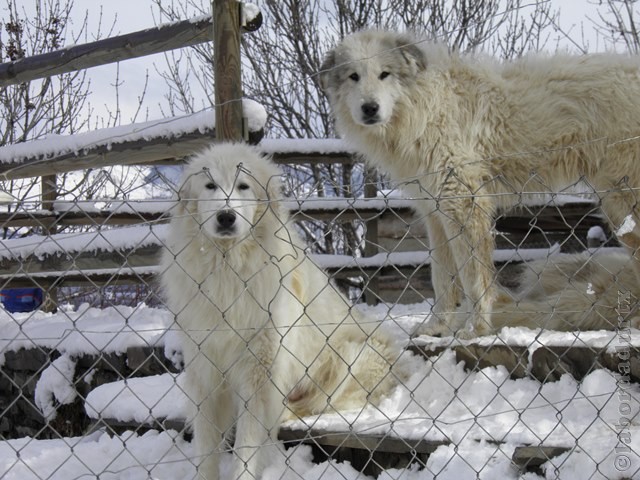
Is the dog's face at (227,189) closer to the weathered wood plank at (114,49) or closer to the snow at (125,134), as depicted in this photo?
the snow at (125,134)

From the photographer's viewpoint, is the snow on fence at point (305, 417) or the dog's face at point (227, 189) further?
the dog's face at point (227, 189)

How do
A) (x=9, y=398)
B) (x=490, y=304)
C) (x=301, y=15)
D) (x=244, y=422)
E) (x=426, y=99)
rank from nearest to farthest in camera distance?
(x=244, y=422) < (x=490, y=304) < (x=426, y=99) < (x=9, y=398) < (x=301, y=15)

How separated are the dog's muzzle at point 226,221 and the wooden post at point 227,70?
129cm

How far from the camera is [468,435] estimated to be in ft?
8.93

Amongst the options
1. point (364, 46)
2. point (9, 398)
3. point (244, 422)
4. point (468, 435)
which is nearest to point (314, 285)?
point (244, 422)

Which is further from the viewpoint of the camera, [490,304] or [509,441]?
[490,304]

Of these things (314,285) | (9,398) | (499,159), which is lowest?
(9,398)

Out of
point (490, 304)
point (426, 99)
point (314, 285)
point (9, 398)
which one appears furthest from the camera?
point (9, 398)

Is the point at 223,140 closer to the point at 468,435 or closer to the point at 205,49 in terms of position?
the point at 468,435

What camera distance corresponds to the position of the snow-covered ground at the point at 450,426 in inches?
99.9

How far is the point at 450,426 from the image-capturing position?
9.33ft

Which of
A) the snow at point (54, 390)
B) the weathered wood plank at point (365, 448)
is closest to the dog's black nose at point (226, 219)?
the weathered wood plank at point (365, 448)

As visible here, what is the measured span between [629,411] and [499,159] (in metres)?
1.86

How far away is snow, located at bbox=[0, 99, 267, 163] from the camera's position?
4.19m
